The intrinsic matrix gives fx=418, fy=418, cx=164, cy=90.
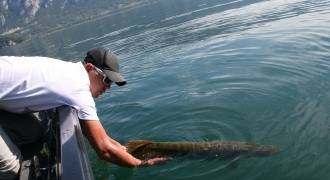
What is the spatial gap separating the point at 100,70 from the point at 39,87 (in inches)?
46.6

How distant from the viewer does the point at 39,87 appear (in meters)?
4.95

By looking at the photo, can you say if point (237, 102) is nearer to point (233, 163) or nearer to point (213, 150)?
point (213, 150)

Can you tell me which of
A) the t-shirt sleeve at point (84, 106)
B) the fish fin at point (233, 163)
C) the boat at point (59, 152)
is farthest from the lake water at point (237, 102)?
the t-shirt sleeve at point (84, 106)

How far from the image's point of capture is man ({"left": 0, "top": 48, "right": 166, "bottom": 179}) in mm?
4953

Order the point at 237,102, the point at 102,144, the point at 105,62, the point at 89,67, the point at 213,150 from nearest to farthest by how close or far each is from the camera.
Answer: the point at 102,144
the point at 89,67
the point at 105,62
the point at 213,150
the point at 237,102

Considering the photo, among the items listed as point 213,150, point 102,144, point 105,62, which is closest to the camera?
point 102,144

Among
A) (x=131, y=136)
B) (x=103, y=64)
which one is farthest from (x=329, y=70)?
(x=103, y=64)

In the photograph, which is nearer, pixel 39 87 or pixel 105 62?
pixel 39 87

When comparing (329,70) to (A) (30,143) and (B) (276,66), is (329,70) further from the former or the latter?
(A) (30,143)

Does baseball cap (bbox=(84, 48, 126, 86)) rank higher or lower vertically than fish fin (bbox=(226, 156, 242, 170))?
higher

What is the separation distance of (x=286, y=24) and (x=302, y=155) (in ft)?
59.7

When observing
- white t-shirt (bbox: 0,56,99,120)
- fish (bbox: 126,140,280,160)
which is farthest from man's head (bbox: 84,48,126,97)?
fish (bbox: 126,140,280,160)

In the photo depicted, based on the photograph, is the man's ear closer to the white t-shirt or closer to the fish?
the white t-shirt

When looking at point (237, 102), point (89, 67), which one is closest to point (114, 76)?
point (89, 67)
